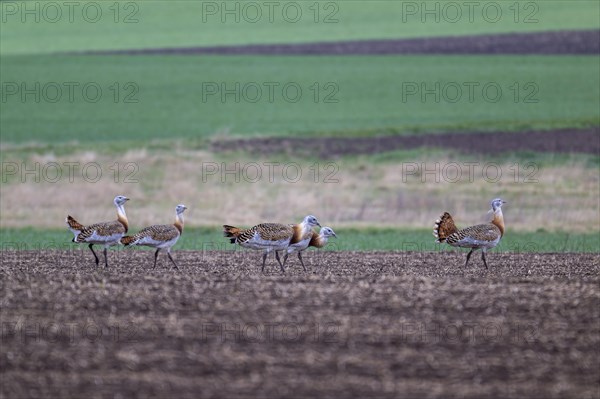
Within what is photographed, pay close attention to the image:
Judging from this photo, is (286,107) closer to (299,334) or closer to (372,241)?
(372,241)

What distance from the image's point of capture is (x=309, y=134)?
42.9 metres

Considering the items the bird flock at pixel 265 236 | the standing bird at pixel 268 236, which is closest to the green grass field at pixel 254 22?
the bird flock at pixel 265 236

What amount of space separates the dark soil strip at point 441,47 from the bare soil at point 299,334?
39934 millimetres

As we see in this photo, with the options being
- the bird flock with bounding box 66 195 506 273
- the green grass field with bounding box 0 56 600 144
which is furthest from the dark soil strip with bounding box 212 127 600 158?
the bird flock with bounding box 66 195 506 273

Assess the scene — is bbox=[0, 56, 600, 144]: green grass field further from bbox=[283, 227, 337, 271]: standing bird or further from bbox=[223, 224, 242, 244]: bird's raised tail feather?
bbox=[223, 224, 242, 244]: bird's raised tail feather

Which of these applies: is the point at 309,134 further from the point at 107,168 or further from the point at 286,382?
the point at 286,382

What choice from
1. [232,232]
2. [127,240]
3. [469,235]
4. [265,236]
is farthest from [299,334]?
[469,235]

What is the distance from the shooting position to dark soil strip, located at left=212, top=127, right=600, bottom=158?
38781 millimetres

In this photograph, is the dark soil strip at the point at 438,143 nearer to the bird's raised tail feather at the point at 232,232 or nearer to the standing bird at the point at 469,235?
the standing bird at the point at 469,235

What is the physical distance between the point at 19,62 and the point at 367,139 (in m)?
23.2

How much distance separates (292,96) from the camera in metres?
52.3

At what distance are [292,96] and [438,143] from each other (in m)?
13.8

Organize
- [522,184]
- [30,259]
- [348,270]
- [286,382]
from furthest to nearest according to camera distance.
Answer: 1. [522,184]
2. [30,259]
3. [348,270]
4. [286,382]

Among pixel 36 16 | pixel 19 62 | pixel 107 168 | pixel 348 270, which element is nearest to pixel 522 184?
pixel 107 168
